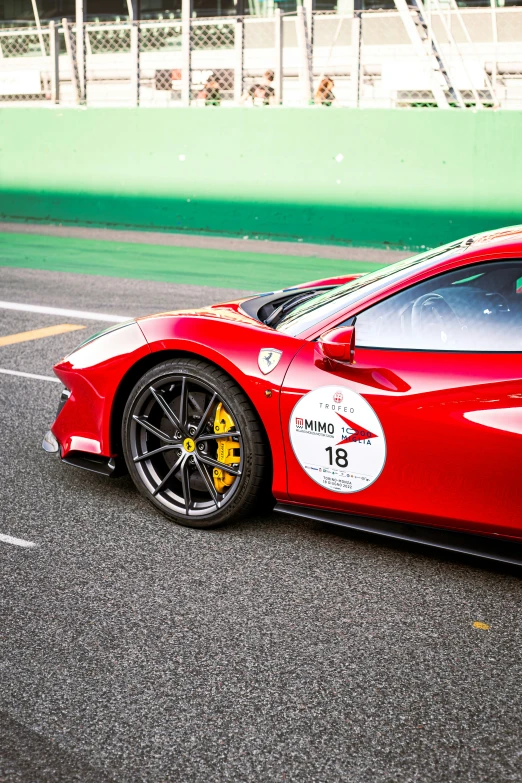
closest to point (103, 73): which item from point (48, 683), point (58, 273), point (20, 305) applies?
point (58, 273)

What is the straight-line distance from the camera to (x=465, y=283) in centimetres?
375

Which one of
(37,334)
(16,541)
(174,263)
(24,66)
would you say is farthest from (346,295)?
(24,66)

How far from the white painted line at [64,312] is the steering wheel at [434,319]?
18.3 ft

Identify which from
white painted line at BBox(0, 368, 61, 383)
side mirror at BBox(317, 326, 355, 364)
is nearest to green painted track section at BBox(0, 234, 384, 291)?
white painted line at BBox(0, 368, 61, 383)

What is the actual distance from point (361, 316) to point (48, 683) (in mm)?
1834

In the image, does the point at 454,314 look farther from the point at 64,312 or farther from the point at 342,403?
the point at 64,312

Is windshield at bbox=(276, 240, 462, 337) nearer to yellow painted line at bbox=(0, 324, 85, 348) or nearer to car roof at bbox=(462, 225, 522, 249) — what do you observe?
car roof at bbox=(462, 225, 522, 249)

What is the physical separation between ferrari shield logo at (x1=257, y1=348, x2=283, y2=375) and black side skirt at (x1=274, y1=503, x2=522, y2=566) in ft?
1.97

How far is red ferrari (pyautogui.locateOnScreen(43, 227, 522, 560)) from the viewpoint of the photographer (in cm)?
354

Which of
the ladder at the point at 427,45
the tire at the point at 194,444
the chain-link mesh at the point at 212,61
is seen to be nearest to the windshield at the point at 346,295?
the tire at the point at 194,444

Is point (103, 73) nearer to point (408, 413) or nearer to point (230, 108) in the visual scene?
point (230, 108)

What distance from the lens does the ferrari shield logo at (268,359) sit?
393 centimetres

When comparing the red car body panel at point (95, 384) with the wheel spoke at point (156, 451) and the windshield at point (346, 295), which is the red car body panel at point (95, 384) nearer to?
the wheel spoke at point (156, 451)

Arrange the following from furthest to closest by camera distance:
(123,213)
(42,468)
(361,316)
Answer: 1. (123,213)
2. (42,468)
3. (361,316)
